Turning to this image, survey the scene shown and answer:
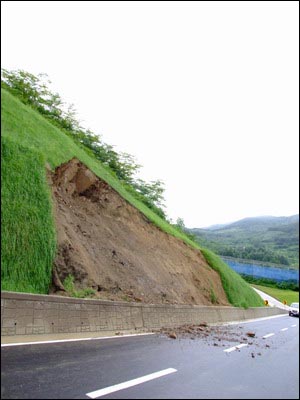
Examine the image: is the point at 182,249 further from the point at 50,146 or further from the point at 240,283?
the point at 50,146

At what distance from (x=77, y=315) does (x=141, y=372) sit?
4026 mm

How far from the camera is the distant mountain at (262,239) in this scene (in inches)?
134

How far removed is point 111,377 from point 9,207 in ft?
17.1

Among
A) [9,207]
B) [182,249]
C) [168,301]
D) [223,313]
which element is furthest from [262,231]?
[182,249]

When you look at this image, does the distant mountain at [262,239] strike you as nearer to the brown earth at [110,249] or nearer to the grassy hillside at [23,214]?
the grassy hillside at [23,214]

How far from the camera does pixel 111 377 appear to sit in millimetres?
4875

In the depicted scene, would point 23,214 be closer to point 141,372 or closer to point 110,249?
point 141,372

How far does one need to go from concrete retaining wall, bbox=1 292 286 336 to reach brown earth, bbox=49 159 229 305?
2.61 feet

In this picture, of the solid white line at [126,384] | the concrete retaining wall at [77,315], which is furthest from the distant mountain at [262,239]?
the concrete retaining wall at [77,315]

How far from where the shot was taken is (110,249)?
1486 cm

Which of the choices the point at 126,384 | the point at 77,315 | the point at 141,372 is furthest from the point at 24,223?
the point at 126,384

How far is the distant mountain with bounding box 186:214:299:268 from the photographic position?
3.41 m

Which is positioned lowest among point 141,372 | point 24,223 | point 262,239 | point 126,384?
point 141,372

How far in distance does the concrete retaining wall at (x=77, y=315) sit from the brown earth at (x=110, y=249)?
79 cm
